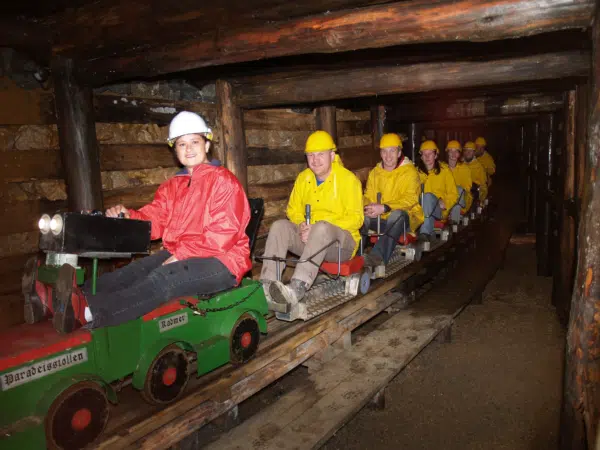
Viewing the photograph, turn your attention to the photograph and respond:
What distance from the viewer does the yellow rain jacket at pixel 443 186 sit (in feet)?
29.0

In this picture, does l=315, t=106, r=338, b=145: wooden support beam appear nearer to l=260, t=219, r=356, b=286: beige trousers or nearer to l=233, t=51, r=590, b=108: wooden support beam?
l=233, t=51, r=590, b=108: wooden support beam

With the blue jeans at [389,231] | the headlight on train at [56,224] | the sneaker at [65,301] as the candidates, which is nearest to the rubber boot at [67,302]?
the sneaker at [65,301]

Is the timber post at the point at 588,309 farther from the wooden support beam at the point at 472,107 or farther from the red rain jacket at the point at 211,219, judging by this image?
the wooden support beam at the point at 472,107

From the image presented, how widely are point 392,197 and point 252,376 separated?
3.93 metres

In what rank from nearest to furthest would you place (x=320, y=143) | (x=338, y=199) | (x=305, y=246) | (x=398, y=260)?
(x=305, y=246) → (x=320, y=143) → (x=338, y=199) → (x=398, y=260)

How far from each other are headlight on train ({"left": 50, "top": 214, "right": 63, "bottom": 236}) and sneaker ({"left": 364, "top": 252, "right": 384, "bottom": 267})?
13.2 ft

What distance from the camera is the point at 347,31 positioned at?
357 centimetres

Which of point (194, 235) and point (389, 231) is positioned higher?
point (194, 235)

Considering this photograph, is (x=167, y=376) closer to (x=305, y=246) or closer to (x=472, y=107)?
(x=305, y=246)

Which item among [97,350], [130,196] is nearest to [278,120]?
[130,196]

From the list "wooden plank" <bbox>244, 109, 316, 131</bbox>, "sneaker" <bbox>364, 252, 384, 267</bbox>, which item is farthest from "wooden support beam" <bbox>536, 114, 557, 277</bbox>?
"wooden plank" <bbox>244, 109, 316, 131</bbox>

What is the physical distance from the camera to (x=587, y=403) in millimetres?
2842

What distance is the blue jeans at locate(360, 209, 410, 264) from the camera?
21.0ft

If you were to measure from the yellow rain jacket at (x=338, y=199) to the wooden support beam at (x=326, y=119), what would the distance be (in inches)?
135
